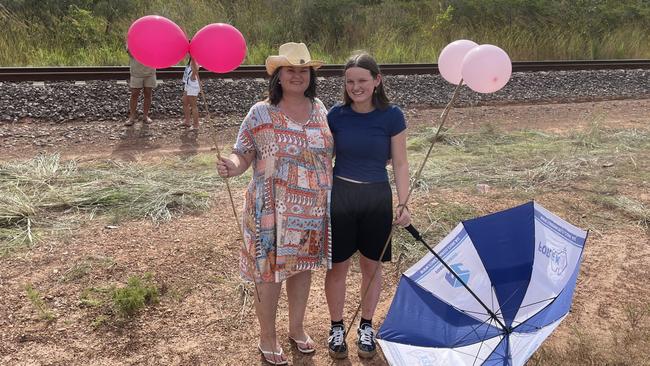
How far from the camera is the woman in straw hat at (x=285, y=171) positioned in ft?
8.75

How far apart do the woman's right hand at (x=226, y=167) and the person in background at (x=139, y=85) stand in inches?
214

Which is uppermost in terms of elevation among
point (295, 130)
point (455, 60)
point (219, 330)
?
point (455, 60)

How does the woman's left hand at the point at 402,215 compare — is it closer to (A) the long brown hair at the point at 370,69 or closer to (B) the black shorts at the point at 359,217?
(B) the black shorts at the point at 359,217

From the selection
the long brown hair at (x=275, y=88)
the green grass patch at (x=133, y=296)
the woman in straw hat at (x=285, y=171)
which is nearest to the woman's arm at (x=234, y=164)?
the woman in straw hat at (x=285, y=171)

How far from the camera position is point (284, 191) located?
2715 mm

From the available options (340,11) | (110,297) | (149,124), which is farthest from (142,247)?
(340,11)

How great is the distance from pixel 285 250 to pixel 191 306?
1.15 m

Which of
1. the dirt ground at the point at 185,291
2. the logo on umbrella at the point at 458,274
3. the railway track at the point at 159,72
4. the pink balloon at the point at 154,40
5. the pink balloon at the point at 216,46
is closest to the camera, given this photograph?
the pink balloon at the point at 154,40

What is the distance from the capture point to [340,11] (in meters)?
14.4

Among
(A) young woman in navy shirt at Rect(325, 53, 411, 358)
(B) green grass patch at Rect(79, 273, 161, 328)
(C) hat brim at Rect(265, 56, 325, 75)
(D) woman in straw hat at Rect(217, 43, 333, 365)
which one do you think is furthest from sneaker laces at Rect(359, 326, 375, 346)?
(C) hat brim at Rect(265, 56, 325, 75)

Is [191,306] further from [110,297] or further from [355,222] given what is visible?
[355,222]

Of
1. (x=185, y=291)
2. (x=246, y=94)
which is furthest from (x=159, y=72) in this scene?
(x=185, y=291)

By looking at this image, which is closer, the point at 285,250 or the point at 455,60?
the point at 285,250

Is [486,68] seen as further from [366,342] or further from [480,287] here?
[366,342]
